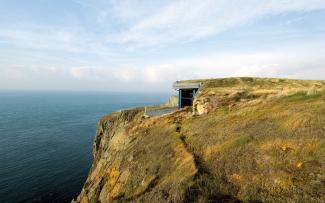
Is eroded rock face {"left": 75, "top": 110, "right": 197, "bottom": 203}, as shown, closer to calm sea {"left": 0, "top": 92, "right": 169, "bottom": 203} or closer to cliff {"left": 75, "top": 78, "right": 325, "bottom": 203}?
cliff {"left": 75, "top": 78, "right": 325, "bottom": 203}

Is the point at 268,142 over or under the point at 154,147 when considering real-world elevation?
over

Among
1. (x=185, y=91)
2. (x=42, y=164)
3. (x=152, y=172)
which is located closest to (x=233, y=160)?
(x=152, y=172)

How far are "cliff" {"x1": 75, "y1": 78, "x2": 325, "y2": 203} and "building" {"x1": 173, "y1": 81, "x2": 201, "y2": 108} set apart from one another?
9631mm

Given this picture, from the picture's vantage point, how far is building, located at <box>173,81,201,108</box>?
34.1 m

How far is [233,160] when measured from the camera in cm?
1220

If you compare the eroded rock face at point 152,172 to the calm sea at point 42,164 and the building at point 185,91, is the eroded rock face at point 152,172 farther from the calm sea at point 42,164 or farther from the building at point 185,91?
the calm sea at point 42,164

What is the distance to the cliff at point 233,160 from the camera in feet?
31.6

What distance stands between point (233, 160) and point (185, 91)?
85.0 feet

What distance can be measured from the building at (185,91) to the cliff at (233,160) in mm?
9631

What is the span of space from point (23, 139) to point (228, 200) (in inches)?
3253

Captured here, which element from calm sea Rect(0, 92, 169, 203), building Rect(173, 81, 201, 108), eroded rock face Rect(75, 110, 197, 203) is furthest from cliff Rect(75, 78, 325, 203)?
calm sea Rect(0, 92, 169, 203)

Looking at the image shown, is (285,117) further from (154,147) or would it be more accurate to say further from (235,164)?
(154,147)

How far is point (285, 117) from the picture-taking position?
16.3 m

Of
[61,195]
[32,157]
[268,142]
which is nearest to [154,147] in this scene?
[268,142]
